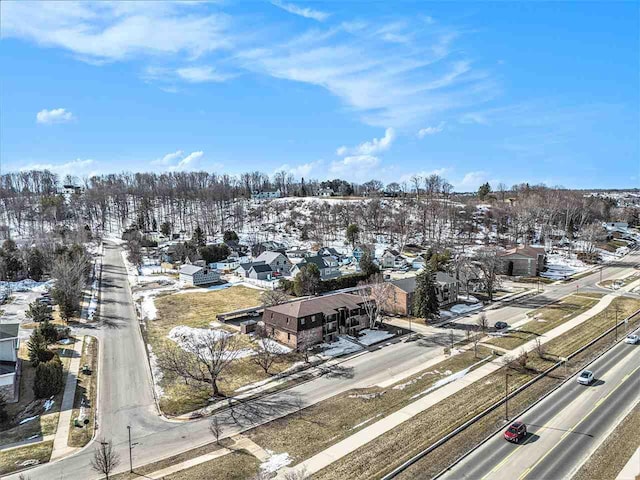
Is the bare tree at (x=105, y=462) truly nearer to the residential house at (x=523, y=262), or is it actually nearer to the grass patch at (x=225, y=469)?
the grass patch at (x=225, y=469)

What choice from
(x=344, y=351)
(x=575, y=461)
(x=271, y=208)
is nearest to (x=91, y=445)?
(x=344, y=351)

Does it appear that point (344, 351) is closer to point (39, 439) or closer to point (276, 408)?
point (276, 408)

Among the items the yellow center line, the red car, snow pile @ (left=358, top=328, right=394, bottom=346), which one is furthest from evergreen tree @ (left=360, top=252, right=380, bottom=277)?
the red car

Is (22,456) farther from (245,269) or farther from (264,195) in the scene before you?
(264,195)

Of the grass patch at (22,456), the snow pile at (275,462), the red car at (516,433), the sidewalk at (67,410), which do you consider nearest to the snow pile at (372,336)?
the red car at (516,433)

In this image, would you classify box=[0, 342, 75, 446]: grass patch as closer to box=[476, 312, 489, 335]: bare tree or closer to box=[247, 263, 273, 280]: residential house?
box=[476, 312, 489, 335]: bare tree

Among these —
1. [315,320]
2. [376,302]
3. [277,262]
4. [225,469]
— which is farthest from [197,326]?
[277,262]

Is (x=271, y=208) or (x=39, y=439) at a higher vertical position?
(x=271, y=208)
